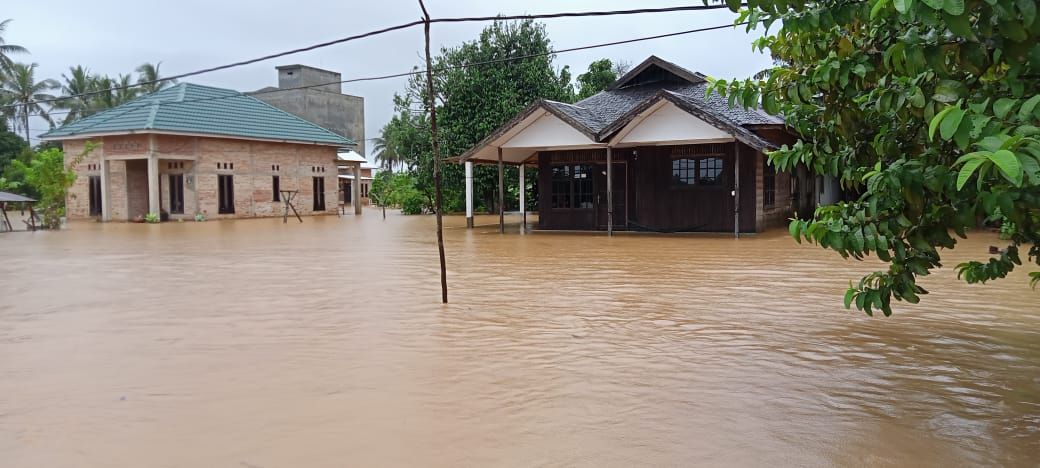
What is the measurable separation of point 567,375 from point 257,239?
644 inches

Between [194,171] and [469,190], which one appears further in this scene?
[194,171]

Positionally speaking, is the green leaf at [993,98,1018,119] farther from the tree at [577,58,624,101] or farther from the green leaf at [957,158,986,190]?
the tree at [577,58,624,101]

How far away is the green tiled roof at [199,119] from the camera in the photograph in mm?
29484

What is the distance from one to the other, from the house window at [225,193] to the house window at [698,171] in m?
19.8

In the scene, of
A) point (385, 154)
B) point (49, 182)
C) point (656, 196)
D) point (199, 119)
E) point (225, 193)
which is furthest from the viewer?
point (385, 154)

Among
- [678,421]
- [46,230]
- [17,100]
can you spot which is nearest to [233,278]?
[678,421]

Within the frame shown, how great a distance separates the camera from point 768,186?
20.8 m

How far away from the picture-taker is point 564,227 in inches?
870

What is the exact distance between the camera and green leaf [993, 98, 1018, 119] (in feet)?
8.24

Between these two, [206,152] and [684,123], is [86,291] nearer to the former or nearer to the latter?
[684,123]

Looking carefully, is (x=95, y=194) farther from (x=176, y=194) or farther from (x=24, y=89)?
(x=24, y=89)

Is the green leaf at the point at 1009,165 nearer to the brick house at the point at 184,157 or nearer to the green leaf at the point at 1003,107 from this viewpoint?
the green leaf at the point at 1003,107

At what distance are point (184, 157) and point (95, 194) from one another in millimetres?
5013

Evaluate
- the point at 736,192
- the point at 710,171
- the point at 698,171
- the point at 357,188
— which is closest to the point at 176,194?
the point at 357,188
